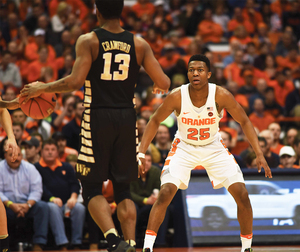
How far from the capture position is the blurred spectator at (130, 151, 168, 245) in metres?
7.79

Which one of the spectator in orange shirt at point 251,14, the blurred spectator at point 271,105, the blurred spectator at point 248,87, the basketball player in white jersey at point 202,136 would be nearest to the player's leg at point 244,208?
the basketball player in white jersey at point 202,136

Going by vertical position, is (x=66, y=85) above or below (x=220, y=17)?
below

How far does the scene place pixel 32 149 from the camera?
8344 mm

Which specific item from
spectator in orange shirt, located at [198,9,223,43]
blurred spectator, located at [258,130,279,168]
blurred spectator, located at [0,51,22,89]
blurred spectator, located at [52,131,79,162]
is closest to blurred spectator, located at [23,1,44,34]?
blurred spectator, located at [0,51,22,89]

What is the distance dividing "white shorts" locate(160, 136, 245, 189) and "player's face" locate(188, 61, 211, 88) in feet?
2.35

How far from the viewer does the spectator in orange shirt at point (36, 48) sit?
13.1 meters

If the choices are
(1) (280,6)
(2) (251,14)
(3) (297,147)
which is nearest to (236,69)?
(2) (251,14)

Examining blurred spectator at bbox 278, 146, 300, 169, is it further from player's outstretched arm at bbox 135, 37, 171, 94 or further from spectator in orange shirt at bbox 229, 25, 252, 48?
spectator in orange shirt at bbox 229, 25, 252, 48

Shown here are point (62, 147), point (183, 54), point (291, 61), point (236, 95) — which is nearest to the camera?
point (62, 147)

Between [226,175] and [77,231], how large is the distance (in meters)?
2.98

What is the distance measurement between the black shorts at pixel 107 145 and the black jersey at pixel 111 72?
87mm

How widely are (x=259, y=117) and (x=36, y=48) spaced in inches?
242

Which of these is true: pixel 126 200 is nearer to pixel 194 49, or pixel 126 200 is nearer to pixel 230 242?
pixel 230 242

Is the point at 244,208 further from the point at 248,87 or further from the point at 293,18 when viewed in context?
the point at 293,18
